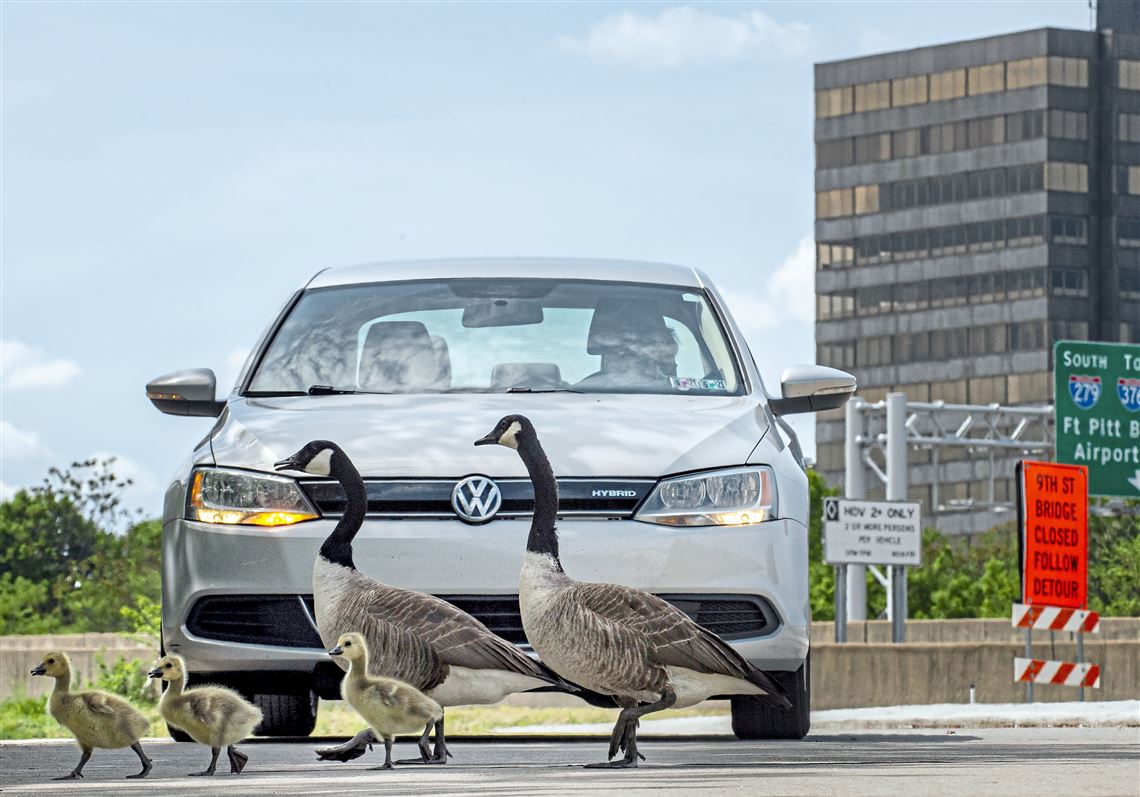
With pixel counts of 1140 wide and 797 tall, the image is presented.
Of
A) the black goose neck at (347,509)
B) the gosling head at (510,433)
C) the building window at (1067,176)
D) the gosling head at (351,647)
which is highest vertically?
the building window at (1067,176)

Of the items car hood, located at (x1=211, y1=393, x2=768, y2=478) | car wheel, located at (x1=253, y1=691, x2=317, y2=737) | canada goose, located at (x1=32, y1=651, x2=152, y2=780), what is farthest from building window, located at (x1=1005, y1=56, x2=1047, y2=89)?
canada goose, located at (x1=32, y1=651, x2=152, y2=780)

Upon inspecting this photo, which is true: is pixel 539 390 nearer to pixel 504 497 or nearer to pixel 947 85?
pixel 504 497

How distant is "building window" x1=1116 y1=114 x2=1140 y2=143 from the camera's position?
127 metres

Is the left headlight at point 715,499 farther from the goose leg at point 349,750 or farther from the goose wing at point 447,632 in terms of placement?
the goose leg at point 349,750

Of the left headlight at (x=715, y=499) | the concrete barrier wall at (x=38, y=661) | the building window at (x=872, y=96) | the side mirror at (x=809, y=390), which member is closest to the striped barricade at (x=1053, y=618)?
the concrete barrier wall at (x=38, y=661)

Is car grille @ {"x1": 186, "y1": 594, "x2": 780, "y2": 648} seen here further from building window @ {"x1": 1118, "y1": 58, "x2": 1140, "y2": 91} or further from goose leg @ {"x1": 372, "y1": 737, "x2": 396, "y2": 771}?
building window @ {"x1": 1118, "y1": 58, "x2": 1140, "y2": 91}

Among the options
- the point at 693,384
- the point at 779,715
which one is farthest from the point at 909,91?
the point at 693,384

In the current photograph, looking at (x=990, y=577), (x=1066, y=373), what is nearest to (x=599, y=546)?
(x=1066, y=373)

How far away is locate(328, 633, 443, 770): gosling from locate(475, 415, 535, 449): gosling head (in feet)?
1.92

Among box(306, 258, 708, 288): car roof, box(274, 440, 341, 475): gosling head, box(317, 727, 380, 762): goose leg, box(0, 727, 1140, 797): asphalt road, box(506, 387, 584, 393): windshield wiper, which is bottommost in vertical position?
box(0, 727, 1140, 797): asphalt road

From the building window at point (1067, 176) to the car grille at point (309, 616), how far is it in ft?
398

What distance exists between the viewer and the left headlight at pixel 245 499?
6086 mm

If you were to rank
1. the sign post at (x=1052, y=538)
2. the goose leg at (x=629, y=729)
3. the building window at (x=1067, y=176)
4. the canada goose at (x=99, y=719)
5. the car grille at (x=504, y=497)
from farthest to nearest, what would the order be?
the building window at (x=1067, y=176) → the sign post at (x=1052, y=538) → the canada goose at (x=99, y=719) → the car grille at (x=504, y=497) → the goose leg at (x=629, y=729)

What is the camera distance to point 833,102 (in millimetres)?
135375
